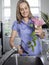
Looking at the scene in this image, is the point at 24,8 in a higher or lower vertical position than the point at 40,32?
higher

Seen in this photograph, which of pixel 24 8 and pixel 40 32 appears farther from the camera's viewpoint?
pixel 24 8

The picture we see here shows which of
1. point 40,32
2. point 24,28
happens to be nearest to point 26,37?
point 24,28

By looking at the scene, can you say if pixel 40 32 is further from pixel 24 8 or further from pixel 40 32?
pixel 24 8

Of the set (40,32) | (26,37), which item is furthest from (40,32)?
(26,37)

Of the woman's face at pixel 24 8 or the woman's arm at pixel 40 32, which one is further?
the woman's face at pixel 24 8

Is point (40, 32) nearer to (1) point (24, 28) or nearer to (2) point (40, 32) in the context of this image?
(2) point (40, 32)

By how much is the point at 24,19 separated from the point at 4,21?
4.24 meters

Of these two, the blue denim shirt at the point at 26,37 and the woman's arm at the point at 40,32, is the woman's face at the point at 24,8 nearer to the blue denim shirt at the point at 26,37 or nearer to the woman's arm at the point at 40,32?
the blue denim shirt at the point at 26,37

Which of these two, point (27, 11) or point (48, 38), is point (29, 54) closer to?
point (48, 38)

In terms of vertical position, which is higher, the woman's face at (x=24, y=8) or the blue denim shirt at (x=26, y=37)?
the woman's face at (x=24, y=8)

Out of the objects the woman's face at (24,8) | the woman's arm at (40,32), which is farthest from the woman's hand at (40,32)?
the woman's face at (24,8)

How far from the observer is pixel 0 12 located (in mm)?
5586

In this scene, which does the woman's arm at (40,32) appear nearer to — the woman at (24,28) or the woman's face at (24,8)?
the woman at (24,28)

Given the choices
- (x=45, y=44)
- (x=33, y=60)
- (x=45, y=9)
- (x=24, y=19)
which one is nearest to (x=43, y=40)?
(x=45, y=44)
